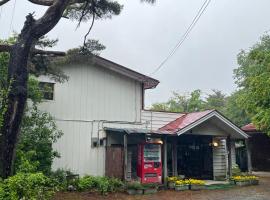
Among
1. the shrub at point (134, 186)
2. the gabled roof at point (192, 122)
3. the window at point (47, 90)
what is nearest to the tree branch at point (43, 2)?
the window at point (47, 90)

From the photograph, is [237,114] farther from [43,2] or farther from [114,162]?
[43,2]

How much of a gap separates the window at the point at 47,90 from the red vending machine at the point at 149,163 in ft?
16.4

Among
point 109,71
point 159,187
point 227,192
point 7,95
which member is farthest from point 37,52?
point 227,192

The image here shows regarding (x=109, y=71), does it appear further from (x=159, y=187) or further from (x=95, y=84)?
(x=159, y=187)

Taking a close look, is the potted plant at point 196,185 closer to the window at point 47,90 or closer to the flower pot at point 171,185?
the flower pot at point 171,185

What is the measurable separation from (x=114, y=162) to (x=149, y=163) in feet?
5.60

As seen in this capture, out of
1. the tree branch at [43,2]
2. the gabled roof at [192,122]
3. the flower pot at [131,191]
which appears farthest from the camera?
the gabled roof at [192,122]

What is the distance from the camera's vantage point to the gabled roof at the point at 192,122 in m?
16.4

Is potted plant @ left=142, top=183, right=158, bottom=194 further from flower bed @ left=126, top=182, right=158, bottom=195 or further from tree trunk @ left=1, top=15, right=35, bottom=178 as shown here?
tree trunk @ left=1, top=15, right=35, bottom=178

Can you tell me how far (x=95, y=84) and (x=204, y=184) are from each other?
24.6 ft

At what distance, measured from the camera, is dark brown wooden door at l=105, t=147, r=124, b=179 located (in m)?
15.5

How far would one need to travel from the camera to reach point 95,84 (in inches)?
668

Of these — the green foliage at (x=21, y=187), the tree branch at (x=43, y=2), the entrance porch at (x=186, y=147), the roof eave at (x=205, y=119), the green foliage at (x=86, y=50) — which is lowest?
the green foliage at (x=21, y=187)

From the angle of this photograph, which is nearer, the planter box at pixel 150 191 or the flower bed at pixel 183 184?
the planter box at pixel 150 191
